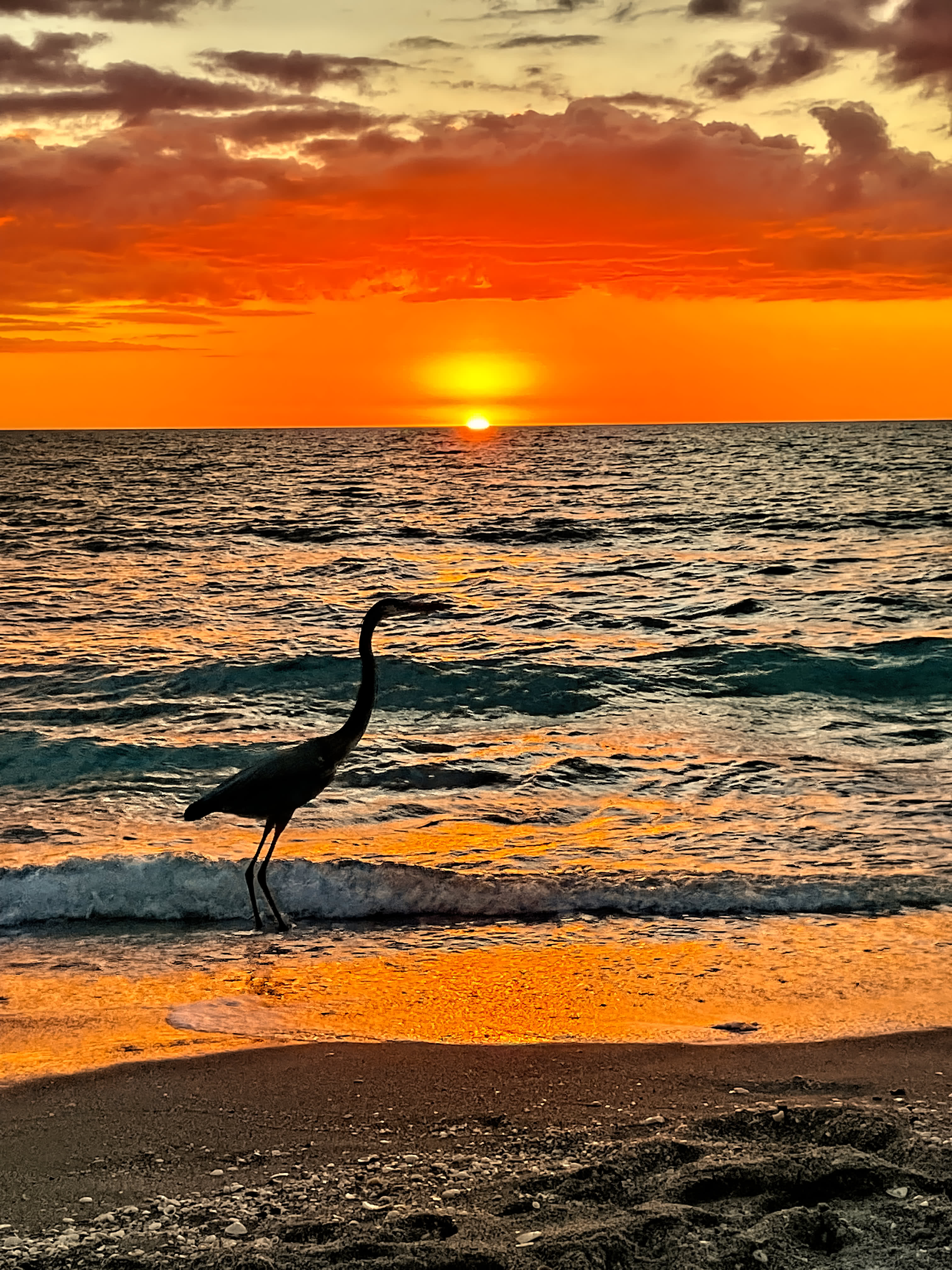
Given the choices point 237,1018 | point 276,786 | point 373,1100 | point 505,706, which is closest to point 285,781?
point 276,786

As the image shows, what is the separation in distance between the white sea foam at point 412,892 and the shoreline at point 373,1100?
89.3 inches

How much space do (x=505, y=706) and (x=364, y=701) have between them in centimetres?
637

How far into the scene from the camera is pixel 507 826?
9430mm

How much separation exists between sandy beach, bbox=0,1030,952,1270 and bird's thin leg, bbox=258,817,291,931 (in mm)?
2186

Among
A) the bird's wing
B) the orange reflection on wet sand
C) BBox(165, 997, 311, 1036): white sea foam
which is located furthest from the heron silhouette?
BBox(165, 997, 311, 1036): white sea foam

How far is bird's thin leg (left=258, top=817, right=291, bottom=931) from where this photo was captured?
24.3ft

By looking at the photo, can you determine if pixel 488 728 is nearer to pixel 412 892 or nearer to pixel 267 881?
pixel 267 881

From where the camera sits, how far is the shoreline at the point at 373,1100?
4.23 metres

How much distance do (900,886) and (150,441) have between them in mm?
130606

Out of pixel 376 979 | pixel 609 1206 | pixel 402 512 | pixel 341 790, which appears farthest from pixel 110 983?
pixel 402 512

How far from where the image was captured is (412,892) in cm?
775

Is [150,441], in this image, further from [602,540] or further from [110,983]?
[110,983]

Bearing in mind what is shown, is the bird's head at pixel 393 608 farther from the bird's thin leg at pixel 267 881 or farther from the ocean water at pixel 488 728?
the ocean water at pixel 488 728

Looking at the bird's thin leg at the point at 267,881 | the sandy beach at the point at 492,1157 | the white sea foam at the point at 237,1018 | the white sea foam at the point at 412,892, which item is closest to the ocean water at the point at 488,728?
the white sea foam at the point at 412,892
